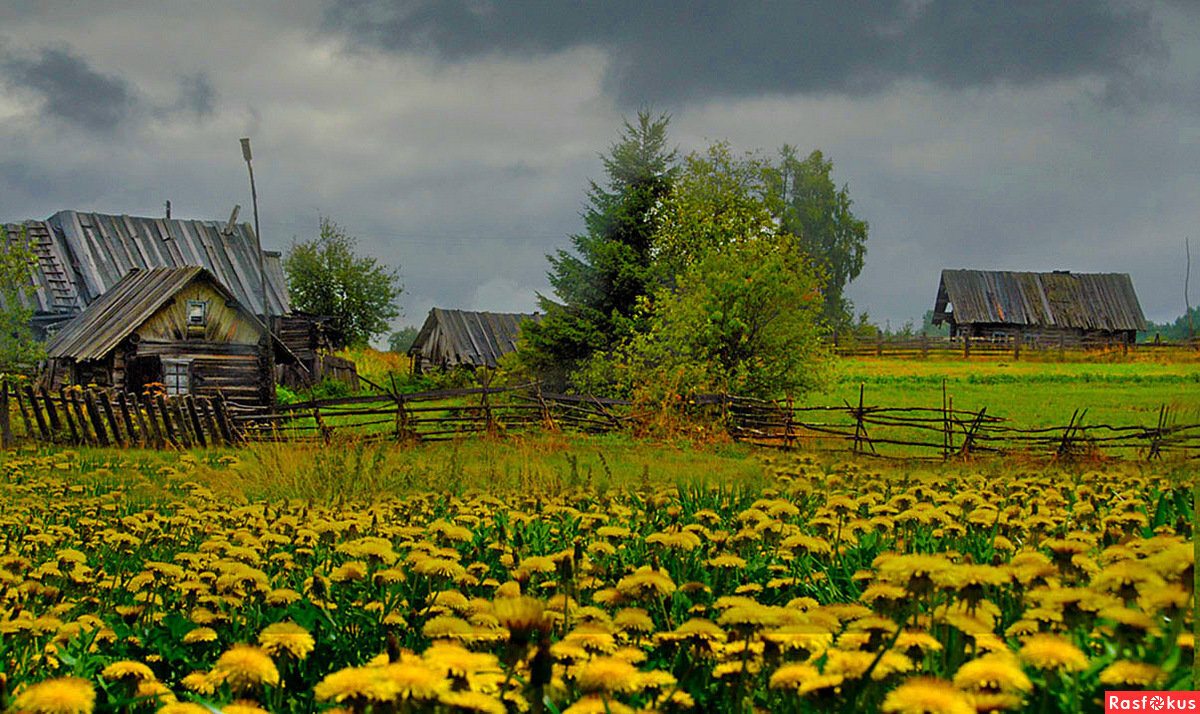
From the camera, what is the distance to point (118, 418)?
15.9ft

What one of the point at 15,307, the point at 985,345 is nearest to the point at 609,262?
the point at 985,345

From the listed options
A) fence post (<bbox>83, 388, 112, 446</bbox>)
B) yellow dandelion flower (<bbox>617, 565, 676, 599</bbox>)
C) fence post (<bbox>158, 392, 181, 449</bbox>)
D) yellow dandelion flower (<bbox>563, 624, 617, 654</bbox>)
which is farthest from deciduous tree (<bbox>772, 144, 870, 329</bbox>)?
fence post (<bbox>158, 392, 181, 449</bbox>)

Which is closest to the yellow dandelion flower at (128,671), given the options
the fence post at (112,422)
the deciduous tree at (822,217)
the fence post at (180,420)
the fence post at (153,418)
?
the deciduous tree at (822,217)

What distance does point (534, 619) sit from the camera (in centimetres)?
84

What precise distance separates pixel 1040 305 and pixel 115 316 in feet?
9.58

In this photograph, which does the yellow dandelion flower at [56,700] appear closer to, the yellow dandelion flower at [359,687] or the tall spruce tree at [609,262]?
the yellow dandelion flower at [359,687]

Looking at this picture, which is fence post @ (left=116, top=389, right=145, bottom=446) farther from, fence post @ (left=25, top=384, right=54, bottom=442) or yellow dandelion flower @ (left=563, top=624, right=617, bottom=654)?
yellow dandelion flower @ (left=563, top=624, right=617, bottom=654)

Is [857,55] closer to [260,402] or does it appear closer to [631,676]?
[631,676]

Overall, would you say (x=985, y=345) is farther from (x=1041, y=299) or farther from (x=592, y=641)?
(x=592, y=641)

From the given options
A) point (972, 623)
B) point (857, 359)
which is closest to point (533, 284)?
point (857, 359)

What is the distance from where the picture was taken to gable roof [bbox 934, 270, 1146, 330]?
→ 2568 millimetres

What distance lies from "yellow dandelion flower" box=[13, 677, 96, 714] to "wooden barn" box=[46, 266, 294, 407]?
1938mm

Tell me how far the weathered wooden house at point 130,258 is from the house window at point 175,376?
1.70 meters

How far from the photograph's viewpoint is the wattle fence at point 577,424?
11.8 ft
